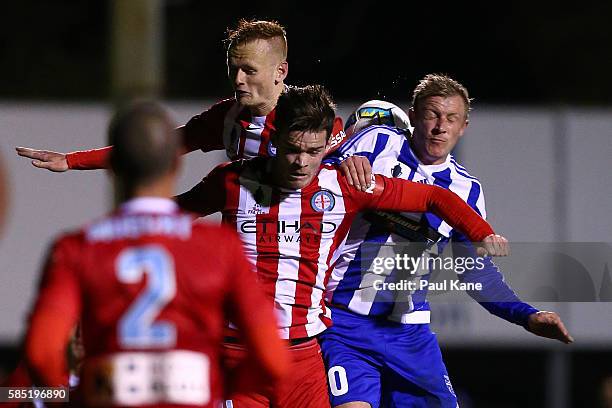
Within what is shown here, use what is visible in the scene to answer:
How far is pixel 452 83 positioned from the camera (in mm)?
5641

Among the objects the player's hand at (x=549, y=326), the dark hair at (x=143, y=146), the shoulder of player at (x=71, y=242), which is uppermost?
the dark hair at (x=143, y=146)

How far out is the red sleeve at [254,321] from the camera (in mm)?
3385

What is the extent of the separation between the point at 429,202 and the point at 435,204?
26 millimetres

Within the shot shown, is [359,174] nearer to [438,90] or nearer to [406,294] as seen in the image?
[438,90]

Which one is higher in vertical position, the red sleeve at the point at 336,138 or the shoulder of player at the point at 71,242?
the red sleeve at the point at 336,138

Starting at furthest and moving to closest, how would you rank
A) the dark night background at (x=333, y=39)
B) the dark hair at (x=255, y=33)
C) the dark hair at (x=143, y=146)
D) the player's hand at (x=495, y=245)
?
1. the dark night background at (x=333, y=39)
2. the dark hair at (x=255, y=33)
3. the player's hand at (x=495, y=245)
4. the dark hair at (x=143, y=146)

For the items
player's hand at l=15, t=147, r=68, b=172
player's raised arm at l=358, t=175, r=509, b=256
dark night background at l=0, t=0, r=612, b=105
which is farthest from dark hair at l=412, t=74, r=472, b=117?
dark night background at l=0, t=0, r=612, b=105

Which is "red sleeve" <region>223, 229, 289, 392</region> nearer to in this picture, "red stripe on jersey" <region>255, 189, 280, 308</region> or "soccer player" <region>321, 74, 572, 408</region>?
"red stripe on jersey" <region>255, 189, 280, 308</region>

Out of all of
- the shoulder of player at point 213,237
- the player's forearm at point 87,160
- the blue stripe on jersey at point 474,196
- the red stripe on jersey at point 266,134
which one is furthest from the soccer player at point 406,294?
the shoulder of player at point 213,237

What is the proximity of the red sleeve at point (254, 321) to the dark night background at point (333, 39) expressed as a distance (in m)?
9.42

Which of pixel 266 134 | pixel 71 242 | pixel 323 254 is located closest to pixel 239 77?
pixel 266 134

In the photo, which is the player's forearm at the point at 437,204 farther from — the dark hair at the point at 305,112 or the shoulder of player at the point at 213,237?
the shoulder of player at the point at 213,237

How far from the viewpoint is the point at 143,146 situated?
11.0ft

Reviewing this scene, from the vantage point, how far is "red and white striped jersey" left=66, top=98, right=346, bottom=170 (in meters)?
5.46
